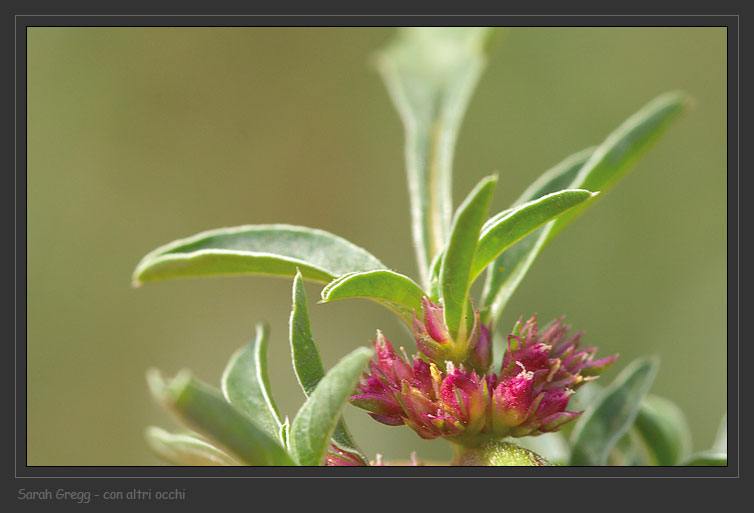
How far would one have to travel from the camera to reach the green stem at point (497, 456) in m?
1.17

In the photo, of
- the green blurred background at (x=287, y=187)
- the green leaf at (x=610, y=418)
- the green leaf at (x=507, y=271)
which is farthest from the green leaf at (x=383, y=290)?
the green blurred background at (x=287, y=187)

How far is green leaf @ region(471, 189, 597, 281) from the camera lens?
107cm

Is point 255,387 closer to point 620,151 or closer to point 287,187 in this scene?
point 620,151

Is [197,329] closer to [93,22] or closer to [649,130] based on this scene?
[93,22]

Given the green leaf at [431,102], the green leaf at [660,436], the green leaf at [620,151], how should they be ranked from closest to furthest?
1. the green leaf at [620,151]
2. the green leaf at [431,102]
3. the green leaf at [660,436]

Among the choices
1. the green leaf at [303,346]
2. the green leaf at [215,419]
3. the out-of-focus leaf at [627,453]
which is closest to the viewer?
the green leaf at [215,419]

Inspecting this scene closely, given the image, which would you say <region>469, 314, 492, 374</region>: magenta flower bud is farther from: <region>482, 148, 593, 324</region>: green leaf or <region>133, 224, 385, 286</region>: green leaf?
<region>133, 224, 385, 286</region>: green leaf

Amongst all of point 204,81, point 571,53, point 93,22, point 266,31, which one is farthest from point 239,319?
point 93,22

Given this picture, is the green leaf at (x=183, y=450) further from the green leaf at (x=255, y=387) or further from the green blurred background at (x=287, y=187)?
the green blurred background at (x=287, y=187)

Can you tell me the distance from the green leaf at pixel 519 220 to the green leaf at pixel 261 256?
6.8 inches

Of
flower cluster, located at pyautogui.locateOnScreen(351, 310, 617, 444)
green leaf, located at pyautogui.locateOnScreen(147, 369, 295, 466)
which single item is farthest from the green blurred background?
green leaf, located at pyautogui.locateOnScreen(147, 369, 295, 466)

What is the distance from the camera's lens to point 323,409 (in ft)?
3.28
